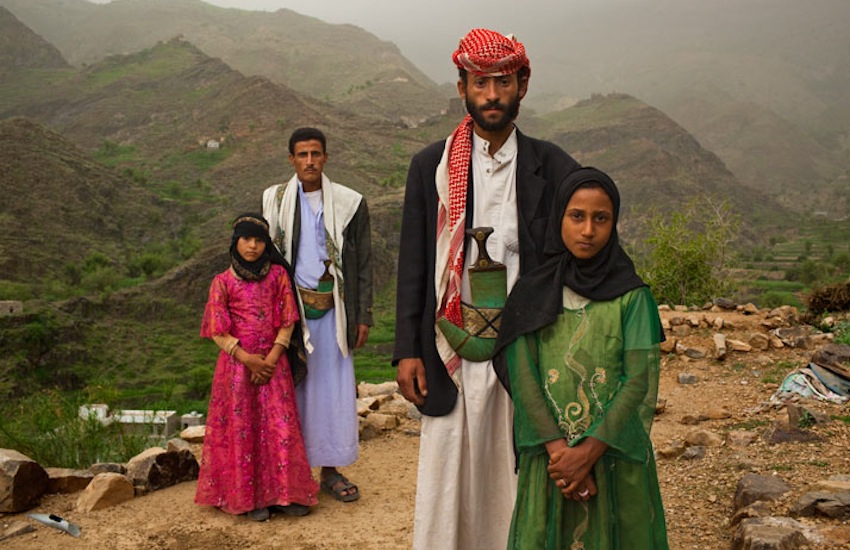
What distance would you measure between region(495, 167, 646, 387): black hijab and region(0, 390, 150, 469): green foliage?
3.75 metres

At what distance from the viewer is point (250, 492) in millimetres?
3680

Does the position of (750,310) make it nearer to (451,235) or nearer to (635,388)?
(451,235)

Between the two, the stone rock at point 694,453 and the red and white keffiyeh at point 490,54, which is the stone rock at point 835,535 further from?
the red and white keffiyeh at point 490,54

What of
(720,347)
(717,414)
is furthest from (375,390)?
(720,347)

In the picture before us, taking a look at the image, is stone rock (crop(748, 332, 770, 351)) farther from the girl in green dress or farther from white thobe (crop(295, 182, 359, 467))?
the girl in green dress

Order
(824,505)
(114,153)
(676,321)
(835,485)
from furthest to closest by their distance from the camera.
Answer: (114,153), (676,321), (835,485), (824,505)

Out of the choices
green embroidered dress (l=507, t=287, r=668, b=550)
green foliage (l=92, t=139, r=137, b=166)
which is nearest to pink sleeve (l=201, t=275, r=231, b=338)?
green embroidered dress (l=507, t=287, r=668, b=550)

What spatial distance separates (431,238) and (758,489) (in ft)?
6.38

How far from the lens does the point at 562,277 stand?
6.85 ft

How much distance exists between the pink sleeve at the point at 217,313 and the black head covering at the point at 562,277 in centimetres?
196

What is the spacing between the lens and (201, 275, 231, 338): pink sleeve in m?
3.67

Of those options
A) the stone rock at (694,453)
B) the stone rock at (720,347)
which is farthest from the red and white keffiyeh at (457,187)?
the stone rock at (720,347)

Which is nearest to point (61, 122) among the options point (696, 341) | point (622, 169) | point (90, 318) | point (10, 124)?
point (10, 124)

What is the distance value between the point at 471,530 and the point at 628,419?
71 cm
